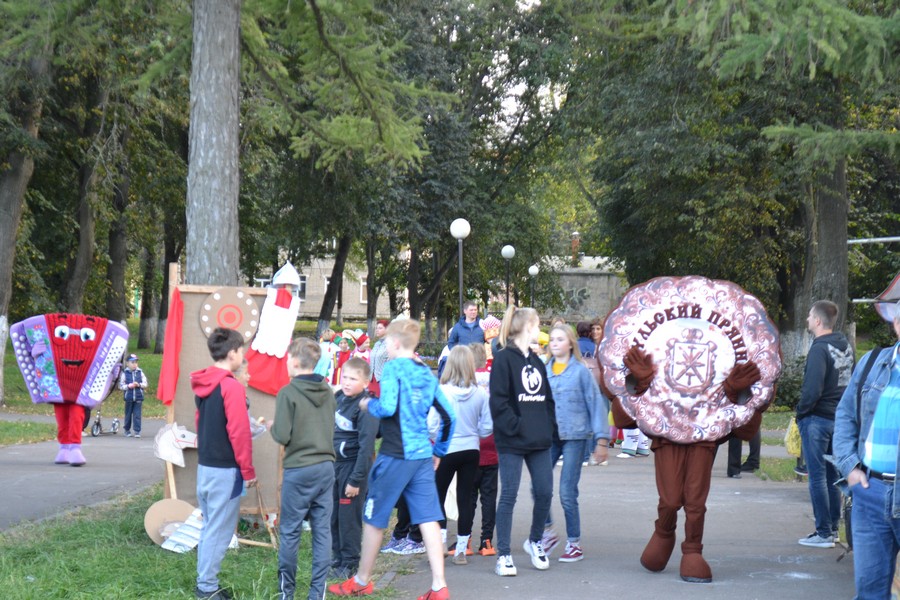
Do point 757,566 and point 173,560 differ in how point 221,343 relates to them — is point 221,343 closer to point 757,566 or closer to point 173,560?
point 173,560

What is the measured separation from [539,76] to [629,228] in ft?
24.7

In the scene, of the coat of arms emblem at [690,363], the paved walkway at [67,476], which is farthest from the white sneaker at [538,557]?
the paved walkway at [67,476]

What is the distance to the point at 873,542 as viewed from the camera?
5.35m

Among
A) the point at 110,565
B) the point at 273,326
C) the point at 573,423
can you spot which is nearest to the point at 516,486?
the point at 573,423

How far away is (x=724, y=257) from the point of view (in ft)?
102

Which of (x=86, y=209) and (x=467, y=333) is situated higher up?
(x=86, y=209)

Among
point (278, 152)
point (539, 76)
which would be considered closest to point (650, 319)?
point (278, 152)

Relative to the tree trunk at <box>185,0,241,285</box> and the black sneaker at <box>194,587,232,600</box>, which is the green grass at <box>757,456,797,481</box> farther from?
the black sneaker at <box>194,587,232,600</box>

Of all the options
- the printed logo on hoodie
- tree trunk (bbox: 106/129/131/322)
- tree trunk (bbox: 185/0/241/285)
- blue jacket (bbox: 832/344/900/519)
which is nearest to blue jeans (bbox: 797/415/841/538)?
the printed logo on hoodie

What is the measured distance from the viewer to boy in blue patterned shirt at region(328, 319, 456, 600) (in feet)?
22.6

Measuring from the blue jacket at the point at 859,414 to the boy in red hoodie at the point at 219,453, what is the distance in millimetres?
3399

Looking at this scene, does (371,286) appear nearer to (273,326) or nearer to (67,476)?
(67,476)

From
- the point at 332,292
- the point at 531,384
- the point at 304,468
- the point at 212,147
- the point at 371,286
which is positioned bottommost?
the point at 304,468

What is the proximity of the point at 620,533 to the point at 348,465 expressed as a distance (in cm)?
301
